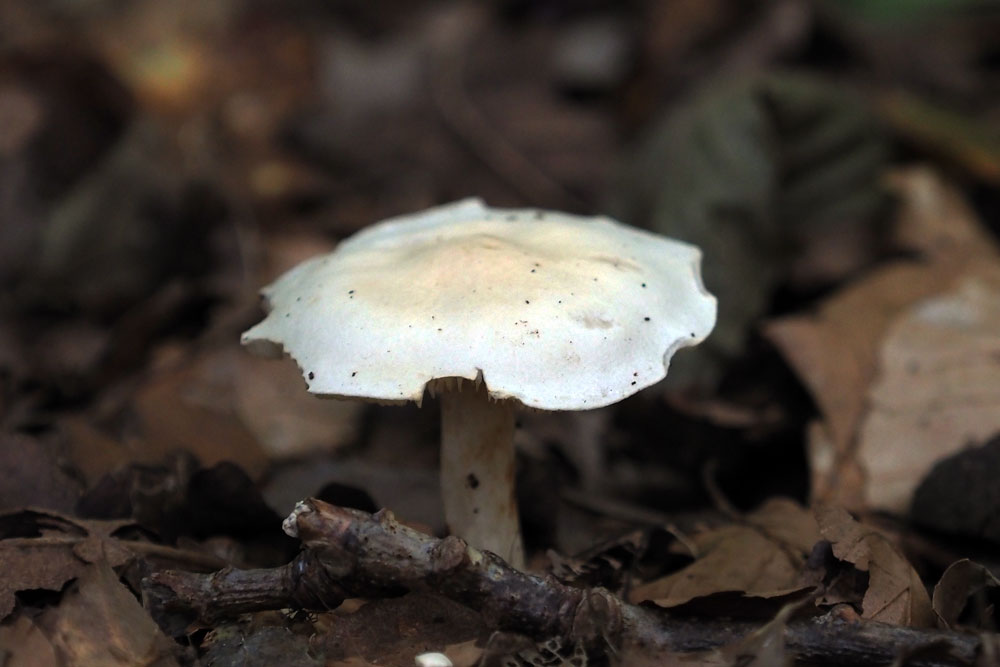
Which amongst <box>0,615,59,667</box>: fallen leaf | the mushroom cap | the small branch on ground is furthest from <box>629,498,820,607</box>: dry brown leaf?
<box>0,615,59,667</box>: fallen leaf

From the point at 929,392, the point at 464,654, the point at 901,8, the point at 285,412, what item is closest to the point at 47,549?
the point at 464,654

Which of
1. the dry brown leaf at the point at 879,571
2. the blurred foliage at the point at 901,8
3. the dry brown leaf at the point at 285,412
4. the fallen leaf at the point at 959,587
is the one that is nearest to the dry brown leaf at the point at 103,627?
the dry brown leaf at the point at 285,412

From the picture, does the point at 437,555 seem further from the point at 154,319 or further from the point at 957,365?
the point at 154,319

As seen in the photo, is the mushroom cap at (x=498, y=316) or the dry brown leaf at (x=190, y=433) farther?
the dry brown leaf at (x=190, y=433)

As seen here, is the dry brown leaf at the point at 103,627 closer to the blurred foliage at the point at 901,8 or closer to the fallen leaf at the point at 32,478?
the fallen leaf at the point at 32,478

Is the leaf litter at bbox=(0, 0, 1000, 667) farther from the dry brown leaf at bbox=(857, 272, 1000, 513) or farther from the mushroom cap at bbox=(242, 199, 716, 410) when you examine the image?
the mushroom cap at bbox=(242, 199, 716, 410)

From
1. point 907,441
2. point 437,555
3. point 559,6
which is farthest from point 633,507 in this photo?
point 559,6
